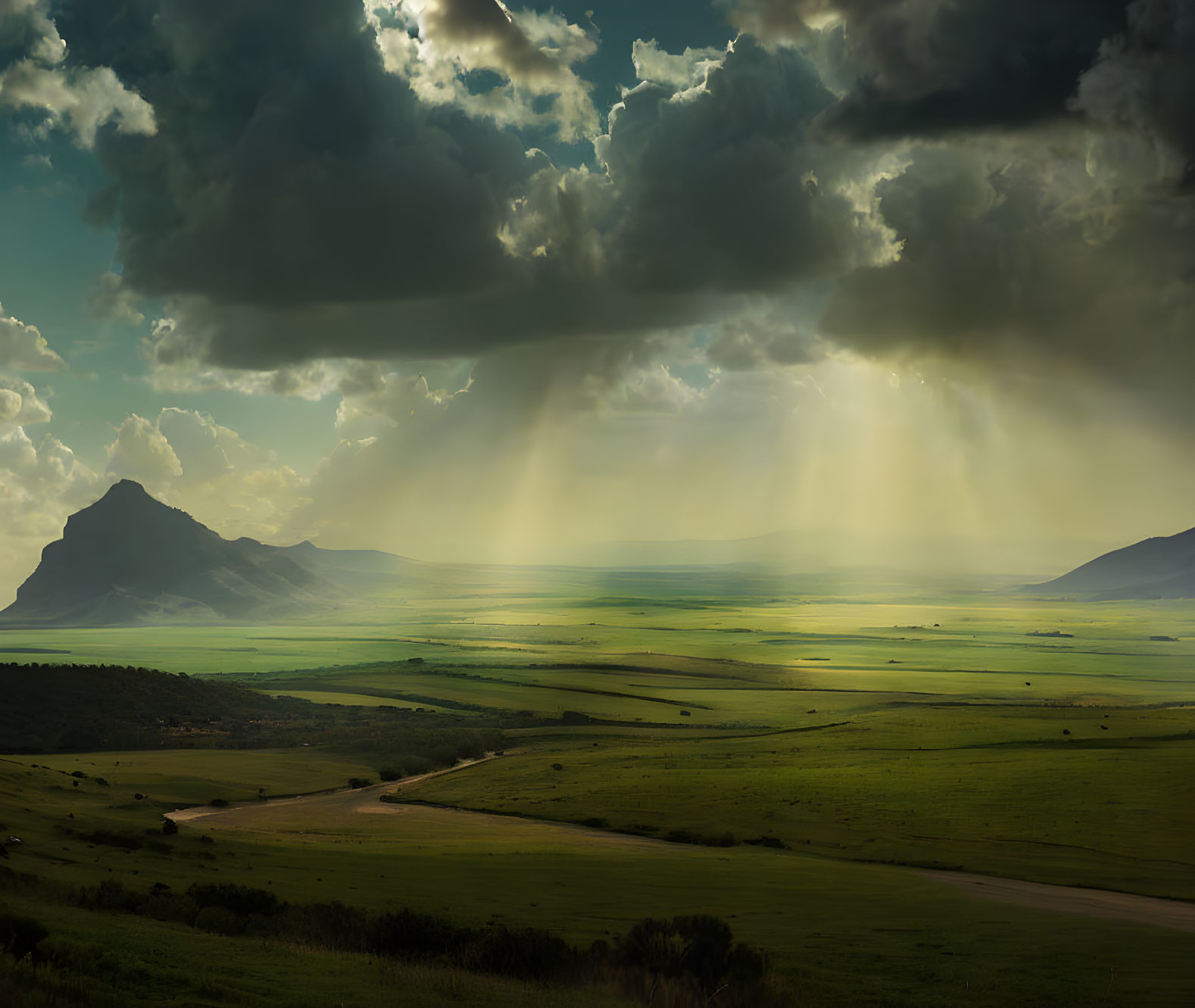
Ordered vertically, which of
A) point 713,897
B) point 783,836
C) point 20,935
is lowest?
point 783,836

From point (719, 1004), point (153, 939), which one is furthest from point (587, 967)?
point (153, 939)

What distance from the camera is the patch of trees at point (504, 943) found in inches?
1112

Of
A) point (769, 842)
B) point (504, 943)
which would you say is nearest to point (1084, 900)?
point (769, 842)

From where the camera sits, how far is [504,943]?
100 feet

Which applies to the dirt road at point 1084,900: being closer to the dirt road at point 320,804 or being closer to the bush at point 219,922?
the bush at point 219,922

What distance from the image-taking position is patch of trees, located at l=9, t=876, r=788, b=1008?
92.6 ft

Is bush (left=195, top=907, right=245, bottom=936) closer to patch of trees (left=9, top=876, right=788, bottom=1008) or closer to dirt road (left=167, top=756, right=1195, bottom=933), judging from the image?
patch of trees (left=9, top=876, right=788, bottom=1008)

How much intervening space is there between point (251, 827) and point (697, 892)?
131ft

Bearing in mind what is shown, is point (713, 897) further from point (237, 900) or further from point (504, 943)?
point (237, 900)

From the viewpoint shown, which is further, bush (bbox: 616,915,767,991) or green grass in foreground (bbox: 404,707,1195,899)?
green grass in foreground (bbox: 404,707,1195,899)

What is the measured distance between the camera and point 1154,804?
65250mm

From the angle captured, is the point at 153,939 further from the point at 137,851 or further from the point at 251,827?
the point at 251,827

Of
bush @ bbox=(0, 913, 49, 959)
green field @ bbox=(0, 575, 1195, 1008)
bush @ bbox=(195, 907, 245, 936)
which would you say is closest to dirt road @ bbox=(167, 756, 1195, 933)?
green field @ bbox=(0, 575, 1195, 1008)

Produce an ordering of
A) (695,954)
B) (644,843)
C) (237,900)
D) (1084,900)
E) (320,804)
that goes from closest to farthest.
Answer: (695,954) < (237,900) < (1084,900) < (644,843) < (320,804)
